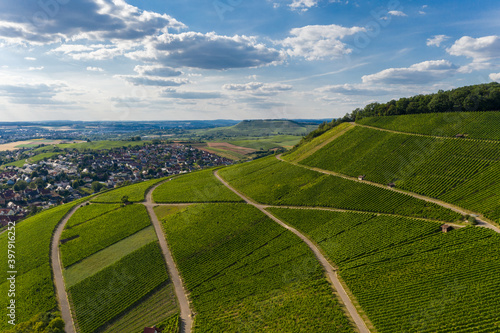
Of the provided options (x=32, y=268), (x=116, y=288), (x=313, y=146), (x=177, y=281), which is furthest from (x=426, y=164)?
(x=32, y=268)

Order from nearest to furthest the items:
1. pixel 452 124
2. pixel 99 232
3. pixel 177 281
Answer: pixel 177 281, pixel 99 232, pixel 452 124

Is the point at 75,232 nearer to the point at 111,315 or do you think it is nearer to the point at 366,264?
the point at 111,315

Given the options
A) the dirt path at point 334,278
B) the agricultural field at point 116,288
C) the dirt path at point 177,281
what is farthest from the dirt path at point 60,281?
the dirt path at point 334,278

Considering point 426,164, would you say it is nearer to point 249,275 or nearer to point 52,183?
point 249,275

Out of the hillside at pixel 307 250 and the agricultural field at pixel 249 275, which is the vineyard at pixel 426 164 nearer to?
the hillside at pixel 307 250

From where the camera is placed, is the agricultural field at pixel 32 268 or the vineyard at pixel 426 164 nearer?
the agricultural field at pixel 32 268

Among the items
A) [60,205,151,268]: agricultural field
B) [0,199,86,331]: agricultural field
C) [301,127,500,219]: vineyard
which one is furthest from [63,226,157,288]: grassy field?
[301,127,500,219]: vineyard
